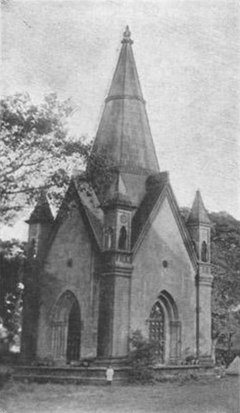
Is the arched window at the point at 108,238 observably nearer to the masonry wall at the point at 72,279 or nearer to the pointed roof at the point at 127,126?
the masonry wall at the point at 72,279

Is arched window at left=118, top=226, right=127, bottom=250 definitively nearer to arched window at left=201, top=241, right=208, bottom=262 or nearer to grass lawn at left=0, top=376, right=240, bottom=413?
arched window at left=201, top=241, right=208, bottom=262

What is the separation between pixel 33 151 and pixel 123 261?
266 inches

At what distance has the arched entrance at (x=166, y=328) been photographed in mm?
25375

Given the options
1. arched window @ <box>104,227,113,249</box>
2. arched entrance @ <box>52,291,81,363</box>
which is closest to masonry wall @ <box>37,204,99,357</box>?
arched entrance @ <box>52,291,81,363</box>

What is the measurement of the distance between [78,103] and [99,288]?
23.7 feet

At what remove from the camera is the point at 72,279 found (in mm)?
25219

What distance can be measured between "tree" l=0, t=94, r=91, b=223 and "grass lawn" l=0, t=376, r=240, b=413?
454 cm

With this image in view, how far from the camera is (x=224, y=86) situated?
18.6 m

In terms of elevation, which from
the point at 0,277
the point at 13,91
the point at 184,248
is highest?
the point at 13,91

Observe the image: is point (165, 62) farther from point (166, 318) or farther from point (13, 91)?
point (166, 318)

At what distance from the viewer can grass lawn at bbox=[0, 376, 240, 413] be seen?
51.8 ft

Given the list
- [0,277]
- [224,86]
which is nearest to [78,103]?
[224,86]

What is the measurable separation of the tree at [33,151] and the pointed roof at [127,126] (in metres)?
6.84

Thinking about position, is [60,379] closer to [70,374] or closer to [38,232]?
[70,374]
